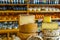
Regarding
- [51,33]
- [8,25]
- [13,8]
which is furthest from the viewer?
[13,8]

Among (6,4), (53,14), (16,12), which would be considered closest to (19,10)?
(16,12)

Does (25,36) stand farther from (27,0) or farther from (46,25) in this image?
(27,0)

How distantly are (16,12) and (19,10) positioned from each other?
12 centimetres

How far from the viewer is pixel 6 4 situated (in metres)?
3.96

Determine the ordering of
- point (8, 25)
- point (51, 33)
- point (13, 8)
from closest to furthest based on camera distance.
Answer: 1. point (51, 33)
2. point (8, 25)
3. point (13, 8)

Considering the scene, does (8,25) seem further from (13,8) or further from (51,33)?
(51,33)

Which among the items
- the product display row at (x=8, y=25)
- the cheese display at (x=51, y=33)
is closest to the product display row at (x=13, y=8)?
the product display row at (x=8, y=25)

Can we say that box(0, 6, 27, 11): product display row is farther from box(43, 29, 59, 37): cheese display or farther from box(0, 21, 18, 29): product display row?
box(43, 29, 59, 37): cheese display

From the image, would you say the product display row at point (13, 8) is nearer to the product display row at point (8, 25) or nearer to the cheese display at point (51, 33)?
the product display row at point (8, 25)

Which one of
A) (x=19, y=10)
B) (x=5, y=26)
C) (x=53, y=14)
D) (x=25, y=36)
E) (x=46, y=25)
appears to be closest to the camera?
(x=25, y=36)

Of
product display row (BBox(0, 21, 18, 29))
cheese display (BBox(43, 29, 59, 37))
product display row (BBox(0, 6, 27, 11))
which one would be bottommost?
product display row (BBox(0, 21, 18, 29))

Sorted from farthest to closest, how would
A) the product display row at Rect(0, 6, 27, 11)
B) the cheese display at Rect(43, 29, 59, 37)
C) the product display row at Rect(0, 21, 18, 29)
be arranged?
the product display row at Rect(0, 6, 27, 11), the product display row at Rect(0, 21, 18, 29), the cheese display at Rect(43, 29, 59, 37)

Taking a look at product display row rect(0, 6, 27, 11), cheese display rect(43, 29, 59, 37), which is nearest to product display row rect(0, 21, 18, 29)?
product display row rect(0, 6, 27, 11)

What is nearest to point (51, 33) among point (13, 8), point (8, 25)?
point (8, 25)
